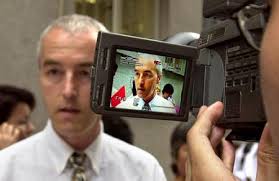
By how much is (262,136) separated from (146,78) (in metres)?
0.36

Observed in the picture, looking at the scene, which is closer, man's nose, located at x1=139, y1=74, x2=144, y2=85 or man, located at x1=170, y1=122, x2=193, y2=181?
man's nose, located at x1=139, y1=74, x2=144, y2=85

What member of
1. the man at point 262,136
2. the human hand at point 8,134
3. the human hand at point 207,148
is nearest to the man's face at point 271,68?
the man at point 262,136

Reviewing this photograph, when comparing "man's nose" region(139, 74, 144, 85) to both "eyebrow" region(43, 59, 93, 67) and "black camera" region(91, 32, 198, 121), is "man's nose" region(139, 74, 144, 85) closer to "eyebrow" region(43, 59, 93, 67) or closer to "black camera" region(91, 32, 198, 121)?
"black camera" region(91, 32, 198, 121)

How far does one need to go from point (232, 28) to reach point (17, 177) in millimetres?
1129

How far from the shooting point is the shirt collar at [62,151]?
2.23m

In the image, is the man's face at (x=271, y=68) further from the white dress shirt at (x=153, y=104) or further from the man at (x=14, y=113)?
the man at (x=14, y=113)

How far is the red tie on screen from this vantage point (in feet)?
4.82

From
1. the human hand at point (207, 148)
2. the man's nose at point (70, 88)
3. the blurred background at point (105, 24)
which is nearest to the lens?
the human hand at point (207, 148)

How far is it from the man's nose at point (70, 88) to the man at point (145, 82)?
72 cm

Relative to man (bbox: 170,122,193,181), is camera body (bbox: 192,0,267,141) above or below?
above

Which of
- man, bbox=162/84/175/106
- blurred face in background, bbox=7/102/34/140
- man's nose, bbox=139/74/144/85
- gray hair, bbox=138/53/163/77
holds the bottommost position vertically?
blurred face in background, bbox=7/102/34/140

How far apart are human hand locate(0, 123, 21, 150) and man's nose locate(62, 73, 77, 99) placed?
94 centimetres

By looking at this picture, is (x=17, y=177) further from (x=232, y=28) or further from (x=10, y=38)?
(x=10, y=38)

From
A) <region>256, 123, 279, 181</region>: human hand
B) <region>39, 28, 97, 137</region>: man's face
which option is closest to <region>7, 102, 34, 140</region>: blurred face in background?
<region>39, 28, 97, 137</region>: man's face
